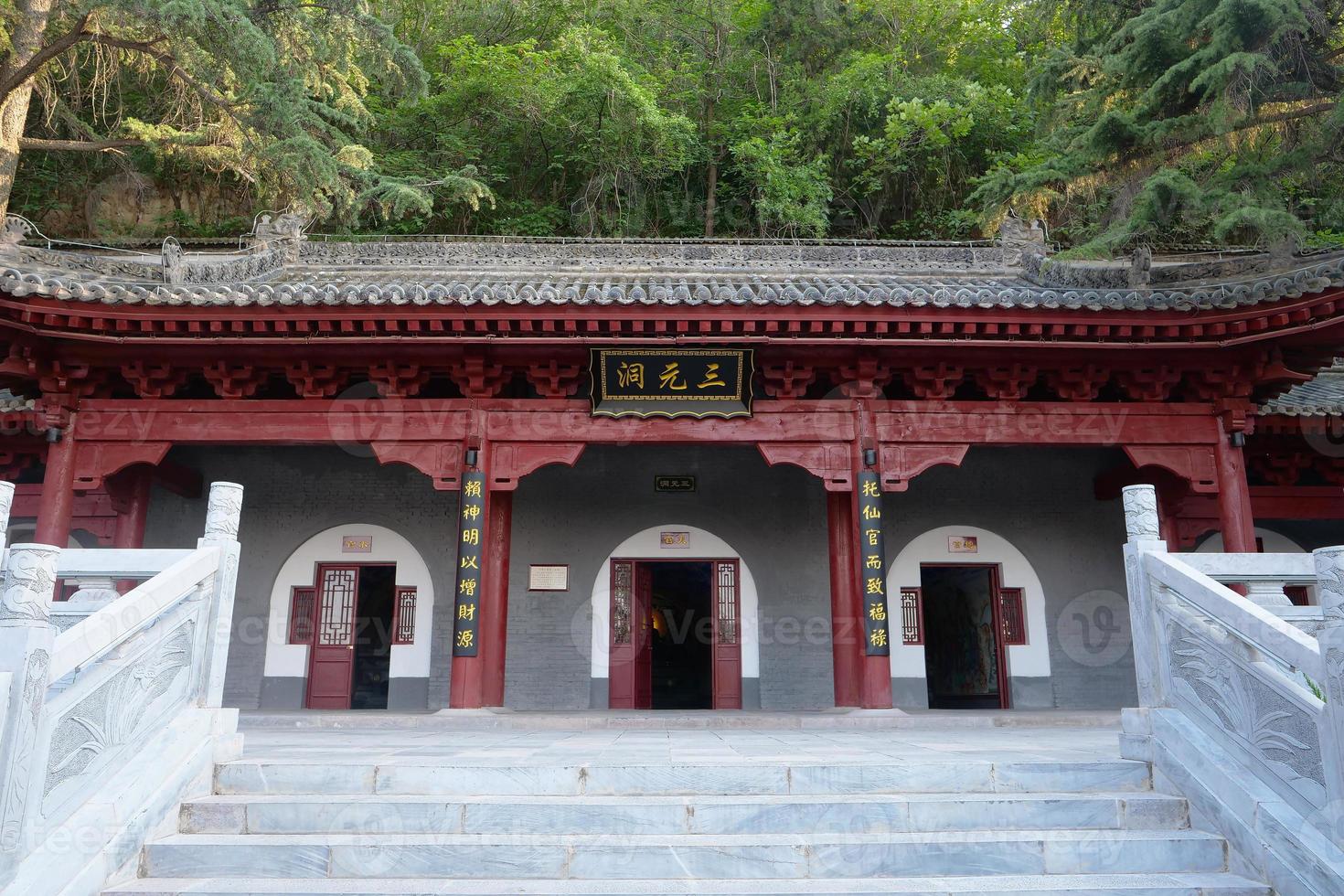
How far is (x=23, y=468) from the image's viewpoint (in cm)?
857

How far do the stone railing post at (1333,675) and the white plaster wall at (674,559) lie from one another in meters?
5.94

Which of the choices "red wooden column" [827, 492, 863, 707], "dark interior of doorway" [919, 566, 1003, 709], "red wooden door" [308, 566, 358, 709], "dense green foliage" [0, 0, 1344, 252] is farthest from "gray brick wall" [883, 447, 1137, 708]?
"red wooden door" [308, 566, 358, 709]

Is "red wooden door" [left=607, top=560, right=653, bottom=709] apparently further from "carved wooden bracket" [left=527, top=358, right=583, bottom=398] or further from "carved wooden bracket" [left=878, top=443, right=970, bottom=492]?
"carved wooden bracket" [left=878, top=443, right=970, bottom=492]

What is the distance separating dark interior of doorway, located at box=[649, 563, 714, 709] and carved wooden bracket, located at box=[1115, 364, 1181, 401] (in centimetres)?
603

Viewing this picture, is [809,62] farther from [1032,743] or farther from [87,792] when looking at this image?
[87,792]

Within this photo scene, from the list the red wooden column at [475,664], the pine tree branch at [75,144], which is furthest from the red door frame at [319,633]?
the pine tree branch at [75,144]

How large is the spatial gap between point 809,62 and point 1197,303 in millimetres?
13543

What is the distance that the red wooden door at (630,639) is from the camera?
8609 millimetres

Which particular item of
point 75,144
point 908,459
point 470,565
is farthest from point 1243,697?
point 75,144

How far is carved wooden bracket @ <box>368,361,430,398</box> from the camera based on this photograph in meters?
7.30

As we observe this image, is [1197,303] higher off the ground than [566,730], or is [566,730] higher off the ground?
[1197,303]


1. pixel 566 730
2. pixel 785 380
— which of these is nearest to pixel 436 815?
pixel 566 730

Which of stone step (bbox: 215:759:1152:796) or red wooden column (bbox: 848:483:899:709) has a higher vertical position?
red wooden column (bbox: 848:483:899:709)

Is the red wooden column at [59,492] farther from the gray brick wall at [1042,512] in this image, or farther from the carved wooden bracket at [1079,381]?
the carved wooden bracket at [1079,381]
